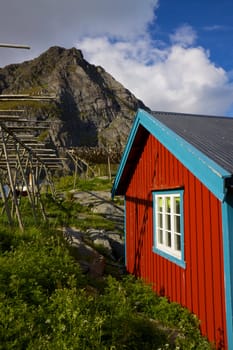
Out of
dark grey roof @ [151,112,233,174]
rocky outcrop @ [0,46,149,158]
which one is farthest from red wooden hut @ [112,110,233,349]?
rocky outcrop @ [0,46,149,158]

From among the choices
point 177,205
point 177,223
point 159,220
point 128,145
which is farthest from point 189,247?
→ point 128,145

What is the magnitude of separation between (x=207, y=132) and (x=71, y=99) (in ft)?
515

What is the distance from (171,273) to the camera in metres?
6.64

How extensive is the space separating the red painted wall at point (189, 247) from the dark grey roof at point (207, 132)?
1.98 ft

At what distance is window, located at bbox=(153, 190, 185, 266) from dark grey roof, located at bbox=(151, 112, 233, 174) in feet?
3.54

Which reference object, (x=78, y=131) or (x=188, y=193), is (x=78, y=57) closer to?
(x=78, y=131)

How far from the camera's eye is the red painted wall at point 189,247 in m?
5.02

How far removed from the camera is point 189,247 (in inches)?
230

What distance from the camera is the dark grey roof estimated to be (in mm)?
5066

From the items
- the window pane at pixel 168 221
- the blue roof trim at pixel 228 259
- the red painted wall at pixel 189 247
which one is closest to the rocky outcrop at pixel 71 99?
the red painted wall at pixel 189 247

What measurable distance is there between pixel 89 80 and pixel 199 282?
17620 centimetres

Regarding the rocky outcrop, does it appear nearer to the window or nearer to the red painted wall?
the red painted wall

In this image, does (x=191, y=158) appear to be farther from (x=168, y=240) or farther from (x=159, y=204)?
(x=168, y=240)

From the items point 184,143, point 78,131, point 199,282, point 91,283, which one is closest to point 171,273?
point 199,282
